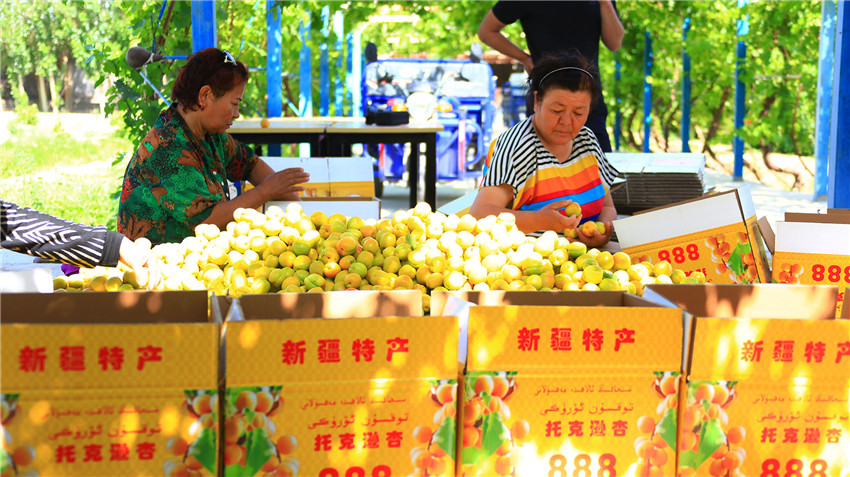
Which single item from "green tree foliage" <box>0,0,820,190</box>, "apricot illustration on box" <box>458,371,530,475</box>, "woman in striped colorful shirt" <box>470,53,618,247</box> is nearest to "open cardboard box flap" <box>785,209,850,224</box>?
"woman in striped colorful shirt" <box>470,53,618,247</box>

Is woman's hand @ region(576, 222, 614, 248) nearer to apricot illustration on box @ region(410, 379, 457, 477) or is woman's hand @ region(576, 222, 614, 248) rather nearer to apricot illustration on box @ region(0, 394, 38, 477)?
apricot illustration on box @ region(410, 379, 457, 477)

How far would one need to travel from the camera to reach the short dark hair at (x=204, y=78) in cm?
321

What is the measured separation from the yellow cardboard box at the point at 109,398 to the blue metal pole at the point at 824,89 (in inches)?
342

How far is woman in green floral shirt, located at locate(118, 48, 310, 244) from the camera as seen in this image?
3080 millimetres

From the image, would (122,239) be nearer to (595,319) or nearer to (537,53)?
(595,319)

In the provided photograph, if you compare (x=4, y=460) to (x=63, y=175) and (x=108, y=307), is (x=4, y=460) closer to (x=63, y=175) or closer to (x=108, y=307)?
(x=108, y=307)

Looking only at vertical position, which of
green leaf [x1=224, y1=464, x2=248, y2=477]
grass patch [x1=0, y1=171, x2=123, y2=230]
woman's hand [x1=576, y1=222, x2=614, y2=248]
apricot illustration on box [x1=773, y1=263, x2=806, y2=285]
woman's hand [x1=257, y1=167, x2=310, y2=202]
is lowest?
grass patch [x1=0, y1=171, x2=123, y2=230]

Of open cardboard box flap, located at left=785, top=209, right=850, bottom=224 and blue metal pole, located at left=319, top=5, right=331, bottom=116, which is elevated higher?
blue metal pole, located at left=319, top=5, right=331, bottom=116

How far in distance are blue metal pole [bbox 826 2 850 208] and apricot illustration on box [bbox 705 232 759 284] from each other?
346 centimetres

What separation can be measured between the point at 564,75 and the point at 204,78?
146 centimetres

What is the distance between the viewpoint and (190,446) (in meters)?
1.37

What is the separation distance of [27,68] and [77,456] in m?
10.7

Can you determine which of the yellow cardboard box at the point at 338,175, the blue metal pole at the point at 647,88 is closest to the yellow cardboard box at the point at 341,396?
the yellow cardboard box at the point at 338,175

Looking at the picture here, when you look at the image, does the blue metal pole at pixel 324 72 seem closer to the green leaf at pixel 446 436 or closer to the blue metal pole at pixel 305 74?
the blue metal pole at pixel 305 74
